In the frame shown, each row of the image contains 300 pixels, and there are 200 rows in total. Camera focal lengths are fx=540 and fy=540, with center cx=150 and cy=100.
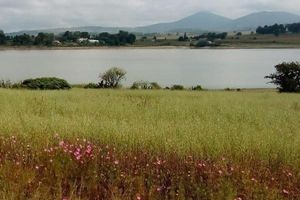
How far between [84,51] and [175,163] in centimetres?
17702

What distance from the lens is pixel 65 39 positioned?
17500 cm

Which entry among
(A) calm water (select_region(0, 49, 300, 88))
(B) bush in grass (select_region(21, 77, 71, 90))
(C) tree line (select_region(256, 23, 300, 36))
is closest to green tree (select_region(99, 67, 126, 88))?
(B) bush in grass (select_region(21, 77, 71, 90))

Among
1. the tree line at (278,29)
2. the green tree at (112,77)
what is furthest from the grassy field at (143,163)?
the tree line at (278,29)

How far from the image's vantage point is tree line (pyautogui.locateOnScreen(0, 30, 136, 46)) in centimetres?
16150

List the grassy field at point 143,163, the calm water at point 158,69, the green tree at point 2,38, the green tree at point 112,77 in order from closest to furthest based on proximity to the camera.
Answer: the grassy field at point 143,163, the green tree at point 112,77, the calm water at point 158,69, the green tree at point 2,38

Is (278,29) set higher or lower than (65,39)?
higher

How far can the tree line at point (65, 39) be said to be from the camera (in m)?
162

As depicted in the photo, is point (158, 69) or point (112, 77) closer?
point (112, 77)

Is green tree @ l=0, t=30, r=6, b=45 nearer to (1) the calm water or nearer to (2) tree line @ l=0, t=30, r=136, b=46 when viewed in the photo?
(2) tree line @ l=0, t=30, r=136, b=46

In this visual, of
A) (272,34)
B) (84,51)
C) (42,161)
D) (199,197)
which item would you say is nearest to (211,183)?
(199,197)

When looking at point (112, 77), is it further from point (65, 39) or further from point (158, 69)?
point (65, 39)

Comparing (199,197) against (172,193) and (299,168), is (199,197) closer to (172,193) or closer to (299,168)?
(172,193)

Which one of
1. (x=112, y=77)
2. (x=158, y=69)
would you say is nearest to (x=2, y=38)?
(x=158, y=69)

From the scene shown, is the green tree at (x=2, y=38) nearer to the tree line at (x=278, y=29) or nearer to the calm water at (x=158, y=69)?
the calm water at (x=158, y=69)
